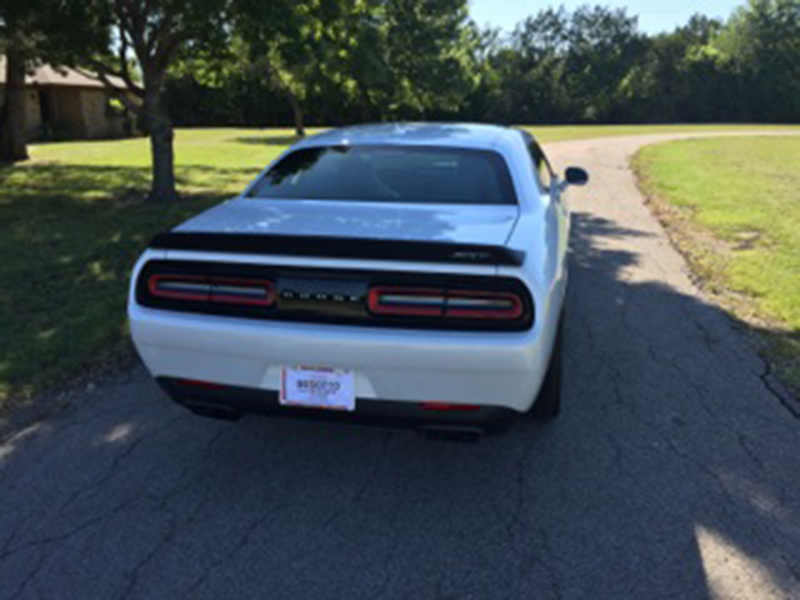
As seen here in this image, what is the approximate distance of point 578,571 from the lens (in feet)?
7.92

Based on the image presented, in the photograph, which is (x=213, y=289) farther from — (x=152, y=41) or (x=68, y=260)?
(x=152, y=41)

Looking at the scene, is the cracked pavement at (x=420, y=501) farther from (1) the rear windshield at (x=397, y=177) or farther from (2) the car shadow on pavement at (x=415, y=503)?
(1) the rear windshield at (x=397, y=177)

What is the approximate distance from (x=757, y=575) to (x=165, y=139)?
36.2 ft

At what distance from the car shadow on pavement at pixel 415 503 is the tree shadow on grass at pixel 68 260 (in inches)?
28.9

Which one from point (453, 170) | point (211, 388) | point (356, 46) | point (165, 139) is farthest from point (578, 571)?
point (356, 46)

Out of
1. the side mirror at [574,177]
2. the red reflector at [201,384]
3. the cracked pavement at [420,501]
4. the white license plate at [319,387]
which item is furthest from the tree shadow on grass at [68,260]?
the side mirror at [574,177]

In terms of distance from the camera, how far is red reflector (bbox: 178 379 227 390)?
2801mm

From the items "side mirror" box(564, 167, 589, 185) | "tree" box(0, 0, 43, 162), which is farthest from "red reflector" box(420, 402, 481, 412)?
"tree" box(0, 0, 43, 162)

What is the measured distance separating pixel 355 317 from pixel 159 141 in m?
9.90

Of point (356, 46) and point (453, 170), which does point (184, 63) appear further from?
point (453, 170)

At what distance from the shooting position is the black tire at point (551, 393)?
10.8ft

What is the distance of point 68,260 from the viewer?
23.5ft

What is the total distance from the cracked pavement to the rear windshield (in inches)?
51.4

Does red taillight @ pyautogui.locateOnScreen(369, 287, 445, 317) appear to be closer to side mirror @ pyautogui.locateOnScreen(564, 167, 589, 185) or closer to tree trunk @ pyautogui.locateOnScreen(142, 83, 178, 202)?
side mirror @ pyautogui.locateOnScreen(564, 167, 589, 185)
